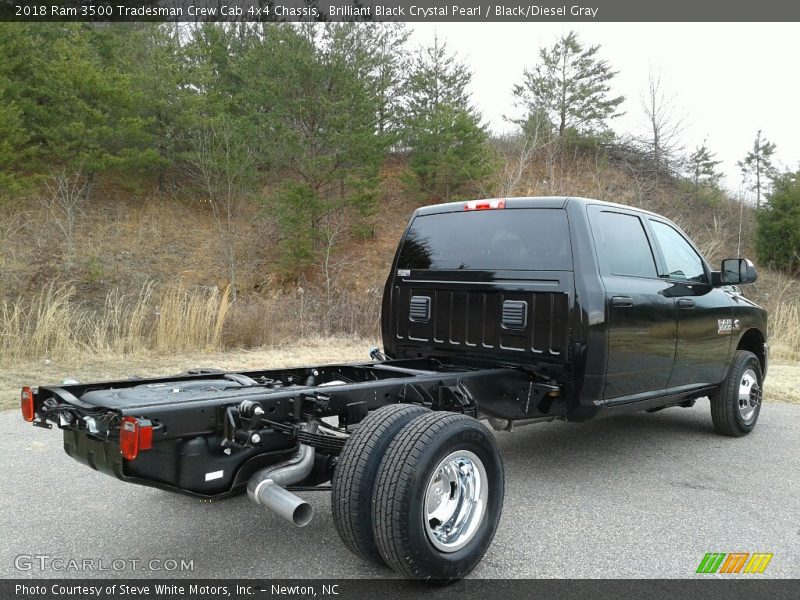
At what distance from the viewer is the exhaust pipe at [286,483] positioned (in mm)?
2902

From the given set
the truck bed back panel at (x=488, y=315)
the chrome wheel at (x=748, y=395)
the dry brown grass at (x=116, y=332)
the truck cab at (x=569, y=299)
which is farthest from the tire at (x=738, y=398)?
the dry brown grass at (x=116, y=332)

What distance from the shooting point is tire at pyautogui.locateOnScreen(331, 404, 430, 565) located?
120 inches

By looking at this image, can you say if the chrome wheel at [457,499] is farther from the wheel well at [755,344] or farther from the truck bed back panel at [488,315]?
the wheel well at [755,344]

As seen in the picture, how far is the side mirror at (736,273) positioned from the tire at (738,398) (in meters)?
0.86

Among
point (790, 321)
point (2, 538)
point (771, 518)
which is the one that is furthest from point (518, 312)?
point (790, 321)

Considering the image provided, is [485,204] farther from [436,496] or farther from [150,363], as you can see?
[150,363]

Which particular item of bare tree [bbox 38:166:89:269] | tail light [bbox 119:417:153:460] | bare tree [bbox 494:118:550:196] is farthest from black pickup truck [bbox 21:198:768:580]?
bare tree [bbox 38:166:89:269]

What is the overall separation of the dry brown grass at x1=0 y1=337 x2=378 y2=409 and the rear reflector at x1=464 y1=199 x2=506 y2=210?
3471 millimetres

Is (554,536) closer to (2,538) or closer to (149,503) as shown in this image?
(149,503)

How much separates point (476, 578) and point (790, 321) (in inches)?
494

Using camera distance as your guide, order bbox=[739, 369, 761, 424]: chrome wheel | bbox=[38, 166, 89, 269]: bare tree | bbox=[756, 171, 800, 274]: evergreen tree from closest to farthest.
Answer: bbox=[739, 369, 761, 424]: chrome wheel < bbox=[38, 166, 89, 269]: bare tree < bbox=[756, 171, 800, 274]: evergreen tree

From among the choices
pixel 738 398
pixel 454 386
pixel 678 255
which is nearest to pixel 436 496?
pixel 454 386

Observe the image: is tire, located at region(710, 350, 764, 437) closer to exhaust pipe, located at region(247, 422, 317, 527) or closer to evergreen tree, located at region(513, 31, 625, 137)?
exhaust pipe, located at region(247, 422, 317, 527)

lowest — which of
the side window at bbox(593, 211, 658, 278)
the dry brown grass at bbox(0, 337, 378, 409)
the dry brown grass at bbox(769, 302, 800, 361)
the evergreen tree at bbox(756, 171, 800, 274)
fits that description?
the dry brown grass at bbox(0, 337, 378, 409)
